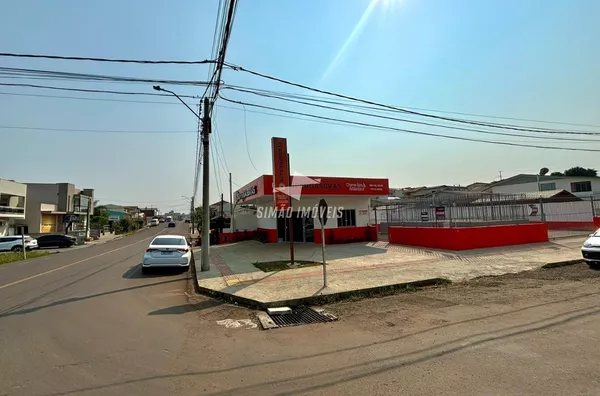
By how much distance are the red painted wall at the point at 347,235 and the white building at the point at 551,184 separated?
121ft

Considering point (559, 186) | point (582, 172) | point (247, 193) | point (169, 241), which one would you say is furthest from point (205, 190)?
point (582, 172)

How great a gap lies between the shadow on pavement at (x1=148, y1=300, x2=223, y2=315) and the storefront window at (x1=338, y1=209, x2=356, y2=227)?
43.1 feet

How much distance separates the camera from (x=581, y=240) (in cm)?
1717

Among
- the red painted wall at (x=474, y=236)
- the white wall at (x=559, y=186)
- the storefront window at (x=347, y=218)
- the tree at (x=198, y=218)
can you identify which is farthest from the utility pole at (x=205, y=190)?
the white wall at (x=559, y=186)

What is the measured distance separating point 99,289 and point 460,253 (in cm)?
1397

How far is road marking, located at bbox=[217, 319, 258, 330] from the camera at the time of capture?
6000mm

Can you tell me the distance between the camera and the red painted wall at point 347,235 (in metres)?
19.6

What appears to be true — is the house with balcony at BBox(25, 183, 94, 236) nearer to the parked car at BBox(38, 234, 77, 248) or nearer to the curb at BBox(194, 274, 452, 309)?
the parked car at BBox(38, 234, 77, 248)

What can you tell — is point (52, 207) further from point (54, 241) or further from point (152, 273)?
point (152, 273)

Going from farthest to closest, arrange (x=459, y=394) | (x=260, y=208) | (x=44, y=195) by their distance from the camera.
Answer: (x=44, y=195) → (x=260, y=208) → (x=459, y=394)

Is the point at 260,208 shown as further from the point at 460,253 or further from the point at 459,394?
the point at 459,394

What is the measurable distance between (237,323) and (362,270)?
19.0 feet

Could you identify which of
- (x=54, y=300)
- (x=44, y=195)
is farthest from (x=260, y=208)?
(x=44, y=195)

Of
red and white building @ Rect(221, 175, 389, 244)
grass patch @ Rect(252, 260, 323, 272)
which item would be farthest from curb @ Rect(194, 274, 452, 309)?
red and white building @ Rect(221, 175, 389, 244)
